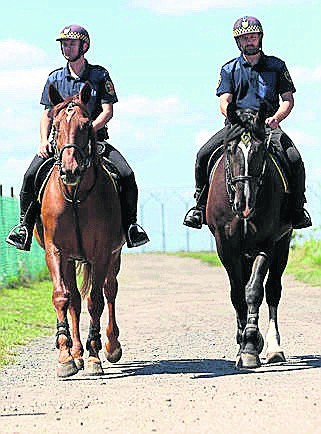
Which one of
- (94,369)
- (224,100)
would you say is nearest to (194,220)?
(224,100)

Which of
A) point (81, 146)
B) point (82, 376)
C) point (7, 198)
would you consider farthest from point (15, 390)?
point (7, 198)


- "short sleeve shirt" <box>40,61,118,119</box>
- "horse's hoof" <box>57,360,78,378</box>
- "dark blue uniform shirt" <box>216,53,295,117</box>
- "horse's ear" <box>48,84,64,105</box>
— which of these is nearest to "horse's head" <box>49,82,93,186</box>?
"horse's ear" <box>48,84,64,105</box>

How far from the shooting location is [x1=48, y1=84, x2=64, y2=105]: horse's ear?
11742mm

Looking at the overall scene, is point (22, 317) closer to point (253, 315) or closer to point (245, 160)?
point (253, 315)

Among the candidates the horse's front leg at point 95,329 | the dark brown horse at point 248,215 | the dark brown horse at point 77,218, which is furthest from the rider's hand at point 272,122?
the horse's front leg at point 95,329

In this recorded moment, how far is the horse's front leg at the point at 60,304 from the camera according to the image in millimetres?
11461

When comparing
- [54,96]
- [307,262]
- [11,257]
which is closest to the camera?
[54,96]

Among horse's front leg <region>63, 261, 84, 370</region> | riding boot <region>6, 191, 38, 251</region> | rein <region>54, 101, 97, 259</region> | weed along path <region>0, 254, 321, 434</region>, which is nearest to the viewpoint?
weed along path <region>0, 254, 321, 434</region>

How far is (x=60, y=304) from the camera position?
1160 centimetres

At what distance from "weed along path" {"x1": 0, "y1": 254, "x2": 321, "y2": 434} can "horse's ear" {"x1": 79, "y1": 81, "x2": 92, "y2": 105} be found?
8.98ft

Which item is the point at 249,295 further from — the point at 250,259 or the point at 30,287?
the point at 30,287

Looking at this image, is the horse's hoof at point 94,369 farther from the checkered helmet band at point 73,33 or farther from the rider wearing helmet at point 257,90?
the checkered helmet band at point 73,33

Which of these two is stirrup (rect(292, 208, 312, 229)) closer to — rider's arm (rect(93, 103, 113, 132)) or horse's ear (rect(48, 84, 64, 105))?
rider's arm (rect(93, 103, 113, 132))

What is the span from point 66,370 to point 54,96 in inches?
108
